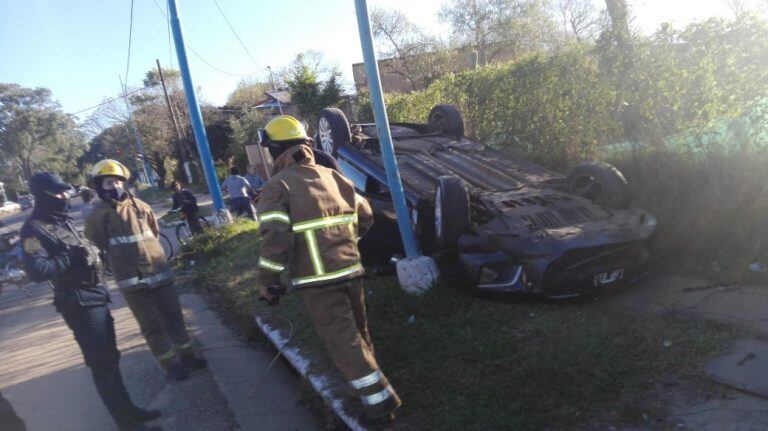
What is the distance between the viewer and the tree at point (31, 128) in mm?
43812

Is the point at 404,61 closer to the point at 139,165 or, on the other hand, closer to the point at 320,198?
the point at 139,165

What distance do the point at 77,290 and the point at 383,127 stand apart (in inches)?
105

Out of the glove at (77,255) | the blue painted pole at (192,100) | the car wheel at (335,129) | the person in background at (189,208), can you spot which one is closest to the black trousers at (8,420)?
the glove at (77,255)

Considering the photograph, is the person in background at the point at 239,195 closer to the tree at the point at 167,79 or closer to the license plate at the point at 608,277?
the license plate at the point at 608,277

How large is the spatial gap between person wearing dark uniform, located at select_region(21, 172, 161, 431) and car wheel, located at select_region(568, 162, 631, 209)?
4.07 meters

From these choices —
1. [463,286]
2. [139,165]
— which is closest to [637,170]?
[463,286]

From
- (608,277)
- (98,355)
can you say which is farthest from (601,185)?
(98,355)

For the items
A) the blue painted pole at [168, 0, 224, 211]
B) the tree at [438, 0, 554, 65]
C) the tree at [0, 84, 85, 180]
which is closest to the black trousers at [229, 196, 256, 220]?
the blue painted pole at [168, 0, 224, 211]

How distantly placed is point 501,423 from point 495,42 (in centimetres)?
3672

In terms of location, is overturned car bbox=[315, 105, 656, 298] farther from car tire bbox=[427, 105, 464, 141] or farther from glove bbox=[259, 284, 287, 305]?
glove bbox=[259, 284, 287, 305]

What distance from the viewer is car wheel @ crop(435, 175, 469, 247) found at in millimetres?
4426

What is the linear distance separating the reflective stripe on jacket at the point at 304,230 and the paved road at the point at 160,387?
119 cm

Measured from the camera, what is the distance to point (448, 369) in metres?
3.62

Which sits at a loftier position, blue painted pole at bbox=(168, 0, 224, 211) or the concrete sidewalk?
blue painted pole at bbox=(168, 0, 224, 211)
